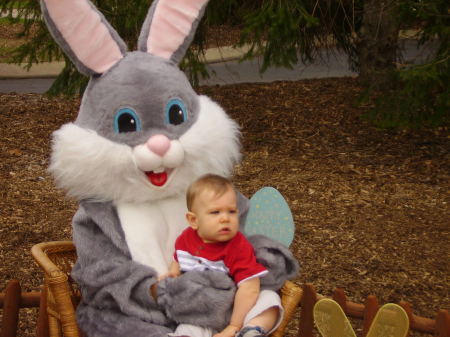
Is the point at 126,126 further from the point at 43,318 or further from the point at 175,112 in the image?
the point at 43,318

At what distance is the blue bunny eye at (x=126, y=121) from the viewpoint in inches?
102

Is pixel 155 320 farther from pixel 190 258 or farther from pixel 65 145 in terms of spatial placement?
pixel 65 145

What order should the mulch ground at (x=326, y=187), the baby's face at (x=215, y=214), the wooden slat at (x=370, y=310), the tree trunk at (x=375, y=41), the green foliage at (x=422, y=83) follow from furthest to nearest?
1. the tree trunk at (x=375, y=41)
2. the green foliage at (x=422, y=83)
3. the mulch ground at (x=326, y=187)
4. the wooden slat at (x=370, y=310)
5. the baby's face at (x=215, y=214)

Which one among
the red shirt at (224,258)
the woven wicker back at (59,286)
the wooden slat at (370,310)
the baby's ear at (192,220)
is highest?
the baby's ear at (192,220)

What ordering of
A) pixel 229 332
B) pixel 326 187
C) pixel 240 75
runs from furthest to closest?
pixel 240 75 → pixel 326 187 → pixel 229 332

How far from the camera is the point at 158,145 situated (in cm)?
252

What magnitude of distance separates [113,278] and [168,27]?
3.35 ft

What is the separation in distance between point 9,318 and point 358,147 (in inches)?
154

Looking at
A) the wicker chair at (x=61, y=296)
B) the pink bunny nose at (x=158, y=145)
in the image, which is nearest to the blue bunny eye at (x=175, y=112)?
the pink bunny nose at (x=158, y=145)

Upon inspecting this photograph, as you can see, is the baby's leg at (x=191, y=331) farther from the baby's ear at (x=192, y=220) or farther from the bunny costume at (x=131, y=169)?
the baby's ear at (x=192, y=220)

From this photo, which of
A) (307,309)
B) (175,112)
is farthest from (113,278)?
(307,309)

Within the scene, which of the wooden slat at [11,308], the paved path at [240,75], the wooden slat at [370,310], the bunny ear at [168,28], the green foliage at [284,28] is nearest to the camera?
the bunny ear at [168,28]

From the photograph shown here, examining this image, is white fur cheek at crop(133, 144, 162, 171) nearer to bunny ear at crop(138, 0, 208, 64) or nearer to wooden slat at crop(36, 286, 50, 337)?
bunny ear at crop(138, 0, 208, 64)

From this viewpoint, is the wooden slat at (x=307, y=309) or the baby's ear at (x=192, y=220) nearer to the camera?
the baby's ear at (x=192, y=220)
